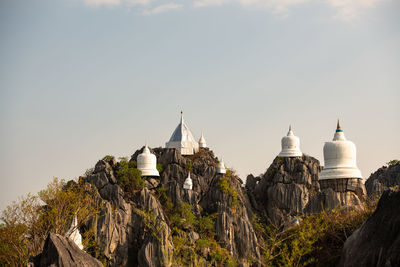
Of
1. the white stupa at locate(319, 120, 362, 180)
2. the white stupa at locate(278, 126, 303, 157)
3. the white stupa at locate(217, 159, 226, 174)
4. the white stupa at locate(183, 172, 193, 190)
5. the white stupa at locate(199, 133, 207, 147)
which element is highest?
the white stupa at locate(199, 133, 207, 147)

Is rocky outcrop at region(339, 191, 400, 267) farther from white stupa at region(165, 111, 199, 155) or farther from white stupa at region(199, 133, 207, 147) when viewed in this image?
white stupa at region(199, 133, 207, 147)

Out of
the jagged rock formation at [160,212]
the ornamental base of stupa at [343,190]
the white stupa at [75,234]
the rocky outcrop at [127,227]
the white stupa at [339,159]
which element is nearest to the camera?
the ornamental base of stupa at [343,190]

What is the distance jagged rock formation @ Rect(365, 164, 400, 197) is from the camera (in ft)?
226

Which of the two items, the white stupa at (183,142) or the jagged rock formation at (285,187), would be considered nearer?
the jagged rock formation at (285,187)

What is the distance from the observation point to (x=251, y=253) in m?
56.8

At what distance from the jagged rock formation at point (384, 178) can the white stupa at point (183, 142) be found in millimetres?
25115

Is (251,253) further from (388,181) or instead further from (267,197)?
(388,181)

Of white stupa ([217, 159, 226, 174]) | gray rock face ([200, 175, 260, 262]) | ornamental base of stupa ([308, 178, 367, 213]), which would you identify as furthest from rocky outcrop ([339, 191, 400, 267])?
white stupa ([217, 159, 226, 174])

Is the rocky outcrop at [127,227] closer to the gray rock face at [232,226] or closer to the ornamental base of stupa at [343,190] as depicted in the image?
the gray rock face at [232,226]

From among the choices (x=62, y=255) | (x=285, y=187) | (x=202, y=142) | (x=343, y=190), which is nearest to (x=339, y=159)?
(x=343, y=190)

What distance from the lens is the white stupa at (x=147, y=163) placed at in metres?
68.1

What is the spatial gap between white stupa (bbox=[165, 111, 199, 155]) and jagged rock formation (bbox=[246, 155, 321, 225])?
34.9ft

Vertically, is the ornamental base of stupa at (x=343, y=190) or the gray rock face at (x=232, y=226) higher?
the ornamental base of stupa at (x=343, y=190)

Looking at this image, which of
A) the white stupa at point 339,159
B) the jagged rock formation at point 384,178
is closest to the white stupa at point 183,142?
the jagged rock formation at point 384,178
